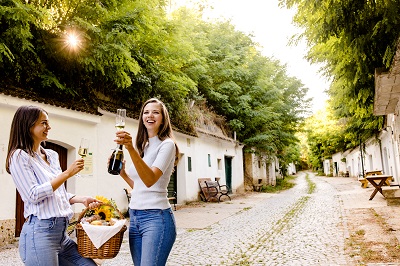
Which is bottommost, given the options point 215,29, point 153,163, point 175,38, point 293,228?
point 293,228

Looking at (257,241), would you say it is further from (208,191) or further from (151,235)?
(208,191)

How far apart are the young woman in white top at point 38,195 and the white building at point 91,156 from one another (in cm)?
283

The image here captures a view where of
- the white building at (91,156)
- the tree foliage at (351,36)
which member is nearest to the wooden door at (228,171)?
the white building at (91,156)

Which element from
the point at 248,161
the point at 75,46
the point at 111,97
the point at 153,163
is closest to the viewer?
the point at 153,163

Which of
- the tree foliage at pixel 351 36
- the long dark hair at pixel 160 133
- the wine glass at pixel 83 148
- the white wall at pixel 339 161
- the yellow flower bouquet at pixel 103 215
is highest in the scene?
the tree foliage at pixel 351 36

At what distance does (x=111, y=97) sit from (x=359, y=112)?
8.15 m

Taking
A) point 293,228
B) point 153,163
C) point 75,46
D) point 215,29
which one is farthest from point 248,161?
point 153,163

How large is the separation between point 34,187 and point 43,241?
1.10 ft

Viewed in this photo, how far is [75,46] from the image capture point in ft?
29.5

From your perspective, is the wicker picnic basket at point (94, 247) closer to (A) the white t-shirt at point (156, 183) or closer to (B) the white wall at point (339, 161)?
(A) the white t-shirt at point (156, 183)

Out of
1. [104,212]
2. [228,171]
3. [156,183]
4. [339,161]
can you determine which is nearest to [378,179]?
[228,171]

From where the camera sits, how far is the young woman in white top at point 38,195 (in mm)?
2207

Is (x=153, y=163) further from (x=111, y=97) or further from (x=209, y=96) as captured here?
(x=209, y=96)

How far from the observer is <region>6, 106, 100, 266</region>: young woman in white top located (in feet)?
7.24
